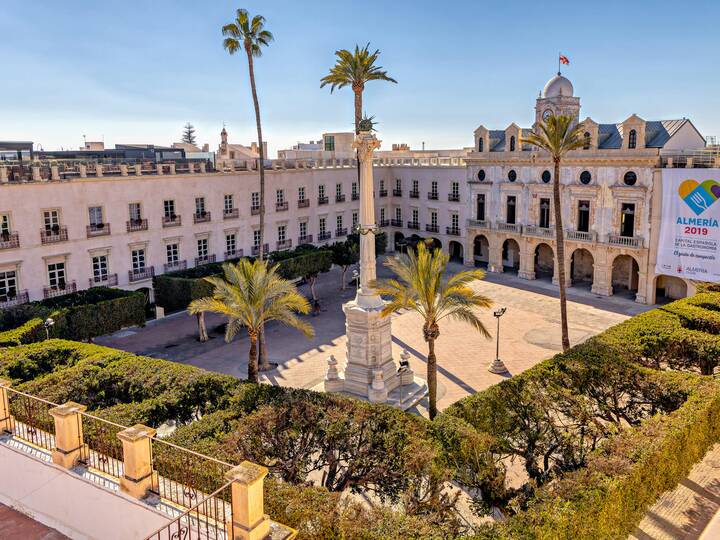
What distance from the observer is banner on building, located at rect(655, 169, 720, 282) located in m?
35.2

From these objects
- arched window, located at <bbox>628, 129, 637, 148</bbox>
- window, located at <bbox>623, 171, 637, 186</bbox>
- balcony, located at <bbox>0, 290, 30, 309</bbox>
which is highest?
arched window, located at <bbox>628, 129, 637, 148</bbox>

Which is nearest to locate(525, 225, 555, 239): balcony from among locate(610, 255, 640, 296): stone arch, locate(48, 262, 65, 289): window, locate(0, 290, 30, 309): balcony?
locate(610, 255, 640, 296): stone arch

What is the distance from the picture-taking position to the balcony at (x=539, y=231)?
44.6 meters

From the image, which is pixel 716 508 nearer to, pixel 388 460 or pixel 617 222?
pixel 388 460

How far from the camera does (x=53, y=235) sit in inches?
1310

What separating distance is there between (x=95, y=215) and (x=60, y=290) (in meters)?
4.95

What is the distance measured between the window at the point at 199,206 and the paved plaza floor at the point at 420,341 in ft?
24.8

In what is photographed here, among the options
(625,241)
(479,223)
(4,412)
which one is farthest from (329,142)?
(4,412)

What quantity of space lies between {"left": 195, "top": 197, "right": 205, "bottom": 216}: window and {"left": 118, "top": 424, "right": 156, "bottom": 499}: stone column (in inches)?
1210

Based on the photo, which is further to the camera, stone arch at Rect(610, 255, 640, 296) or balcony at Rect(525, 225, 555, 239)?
balcony at Rect(525, 225, 555, 239)

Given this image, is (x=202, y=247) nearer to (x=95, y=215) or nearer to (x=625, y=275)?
(x=95, y=215)

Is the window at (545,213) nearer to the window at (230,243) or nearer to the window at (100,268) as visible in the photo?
the window at (230,243)

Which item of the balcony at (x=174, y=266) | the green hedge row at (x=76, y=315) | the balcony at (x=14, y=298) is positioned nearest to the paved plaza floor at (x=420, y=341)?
the green hedge row at (x=76, y=315)

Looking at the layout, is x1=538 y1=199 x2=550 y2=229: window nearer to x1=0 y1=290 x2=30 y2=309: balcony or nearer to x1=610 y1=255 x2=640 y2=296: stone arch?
x1=610 y1=255 x2=640 y2=296: stone arch
